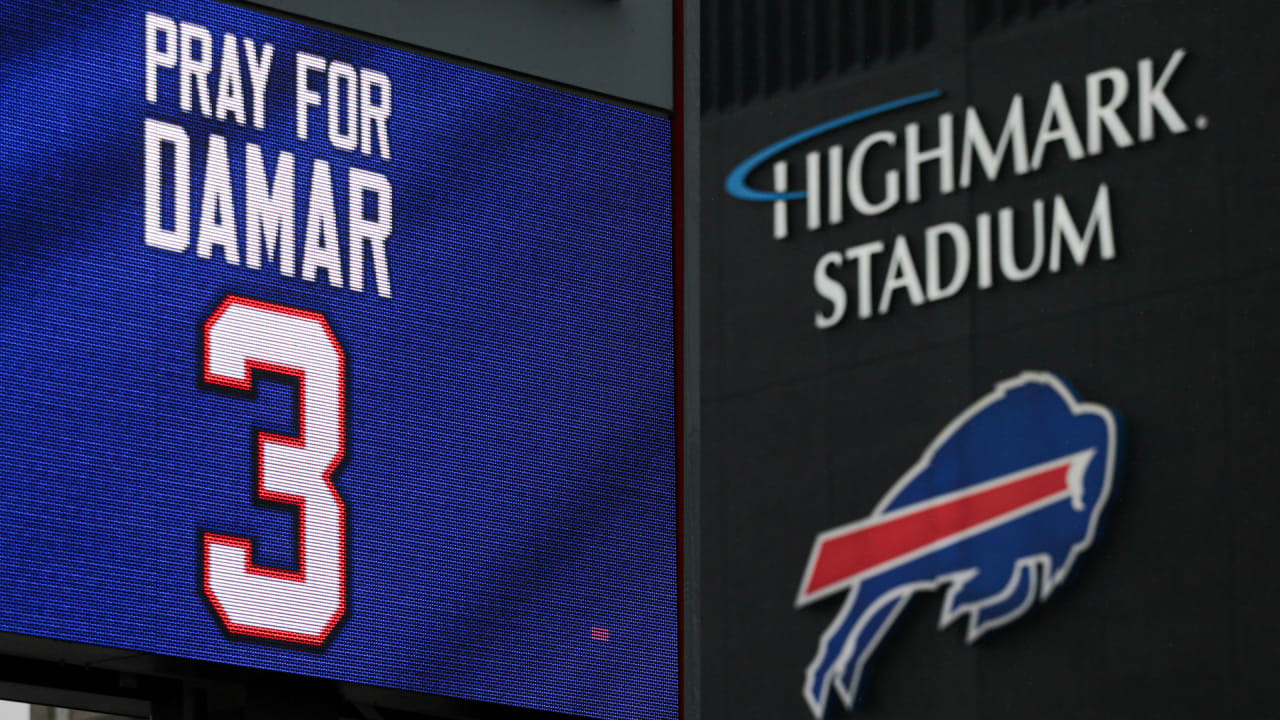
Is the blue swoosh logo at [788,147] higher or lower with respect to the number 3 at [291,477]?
higher

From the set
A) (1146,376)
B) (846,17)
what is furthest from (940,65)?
(1146,376)

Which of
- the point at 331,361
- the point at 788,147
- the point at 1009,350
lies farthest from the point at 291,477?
the point at 788,147

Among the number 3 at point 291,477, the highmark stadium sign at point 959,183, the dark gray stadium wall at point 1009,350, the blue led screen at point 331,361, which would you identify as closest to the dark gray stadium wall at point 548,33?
the blue led screen at point 331,361

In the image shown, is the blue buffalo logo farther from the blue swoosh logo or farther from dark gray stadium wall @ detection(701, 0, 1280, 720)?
the blue swoosh logo

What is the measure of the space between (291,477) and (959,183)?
4.50 metres

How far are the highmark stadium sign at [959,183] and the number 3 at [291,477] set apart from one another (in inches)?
154

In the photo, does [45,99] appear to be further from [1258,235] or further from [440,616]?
[1258,235]

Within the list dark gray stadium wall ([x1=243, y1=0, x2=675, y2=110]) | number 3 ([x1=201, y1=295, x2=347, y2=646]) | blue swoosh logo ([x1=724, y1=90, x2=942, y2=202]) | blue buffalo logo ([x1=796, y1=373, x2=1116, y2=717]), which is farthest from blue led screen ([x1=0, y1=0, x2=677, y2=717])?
blue swoosh logo ([x1=724, y1=90, x2=942, y2=202])

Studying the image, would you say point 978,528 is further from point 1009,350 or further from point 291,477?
point 291,477

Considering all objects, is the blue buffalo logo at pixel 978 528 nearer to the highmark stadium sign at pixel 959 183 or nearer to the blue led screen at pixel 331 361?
the highmark stadium sign at pixel 959 183

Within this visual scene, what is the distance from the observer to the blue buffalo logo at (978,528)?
13.6 meters

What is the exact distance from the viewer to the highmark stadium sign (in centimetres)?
1376

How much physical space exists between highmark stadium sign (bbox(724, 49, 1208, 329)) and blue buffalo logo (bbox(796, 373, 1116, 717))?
0.60m

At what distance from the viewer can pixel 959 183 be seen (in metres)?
14.5
